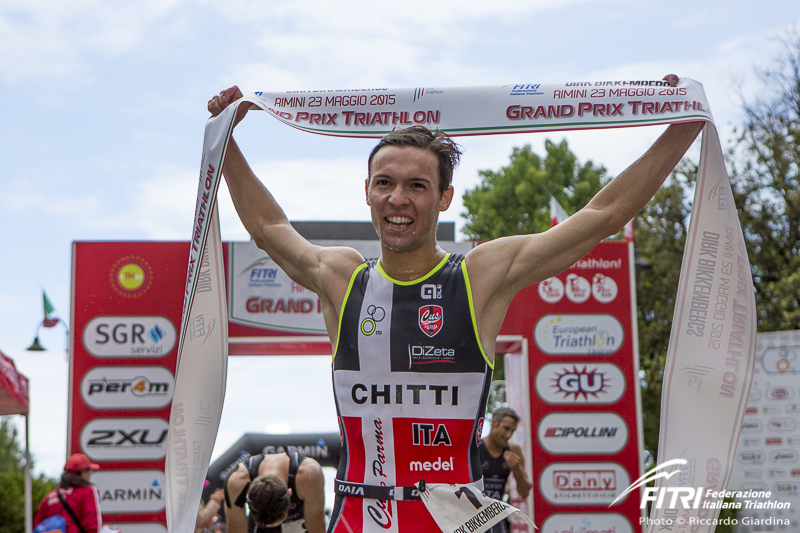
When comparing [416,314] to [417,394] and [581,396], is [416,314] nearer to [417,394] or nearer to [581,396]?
[417,394]

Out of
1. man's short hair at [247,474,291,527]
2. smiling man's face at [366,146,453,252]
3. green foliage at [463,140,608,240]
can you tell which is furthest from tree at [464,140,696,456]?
smiling man's face at [366,146,453,252]

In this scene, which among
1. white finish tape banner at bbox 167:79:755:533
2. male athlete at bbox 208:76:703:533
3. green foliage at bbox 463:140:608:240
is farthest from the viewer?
green foliage at bbox 463:140:608:240

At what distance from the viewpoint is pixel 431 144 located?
2705mm

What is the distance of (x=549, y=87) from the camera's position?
123 inches

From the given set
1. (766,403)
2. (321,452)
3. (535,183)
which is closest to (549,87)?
(766,403)

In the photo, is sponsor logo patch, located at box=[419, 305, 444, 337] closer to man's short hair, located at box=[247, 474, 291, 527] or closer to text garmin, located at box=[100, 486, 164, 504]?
man's short hair, located at box=[247, 474, 291, 527]

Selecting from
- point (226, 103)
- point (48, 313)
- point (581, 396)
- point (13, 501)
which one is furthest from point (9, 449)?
point (226, 103)

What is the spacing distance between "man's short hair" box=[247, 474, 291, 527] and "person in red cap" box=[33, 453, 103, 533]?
3603 millimetres

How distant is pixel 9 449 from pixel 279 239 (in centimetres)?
4666

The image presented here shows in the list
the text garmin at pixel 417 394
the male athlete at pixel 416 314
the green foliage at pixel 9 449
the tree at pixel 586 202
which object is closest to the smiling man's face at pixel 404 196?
the male athlete at pixel 416 314

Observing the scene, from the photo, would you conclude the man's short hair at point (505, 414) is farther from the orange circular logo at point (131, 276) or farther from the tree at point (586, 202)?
the tree at point (586, 202)

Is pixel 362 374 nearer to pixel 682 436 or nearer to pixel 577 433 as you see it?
pixel 682 436

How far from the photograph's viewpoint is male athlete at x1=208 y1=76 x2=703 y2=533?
247 cm

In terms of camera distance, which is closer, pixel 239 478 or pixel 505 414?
pixel 239 478
